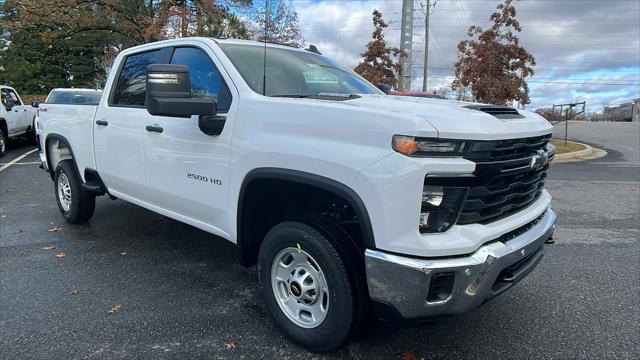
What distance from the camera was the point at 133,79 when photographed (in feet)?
15.1

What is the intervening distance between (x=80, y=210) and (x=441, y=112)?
4.77 meters

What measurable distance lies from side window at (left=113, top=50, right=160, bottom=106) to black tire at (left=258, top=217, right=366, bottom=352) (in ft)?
7.36

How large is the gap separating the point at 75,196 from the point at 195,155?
2.90 meters

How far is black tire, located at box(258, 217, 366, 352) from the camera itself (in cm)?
266

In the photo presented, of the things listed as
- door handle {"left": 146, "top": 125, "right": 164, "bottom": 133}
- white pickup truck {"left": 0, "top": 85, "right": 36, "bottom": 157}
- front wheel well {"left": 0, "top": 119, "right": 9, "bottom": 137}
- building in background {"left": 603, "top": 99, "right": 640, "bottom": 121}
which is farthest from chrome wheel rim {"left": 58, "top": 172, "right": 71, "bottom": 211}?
building in background {"left": 603, "top": 99, "right": 640, "bottom": 121}

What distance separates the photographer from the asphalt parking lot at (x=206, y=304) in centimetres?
305

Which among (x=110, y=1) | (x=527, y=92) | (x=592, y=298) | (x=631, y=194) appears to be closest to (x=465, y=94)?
(x=527, y=92)

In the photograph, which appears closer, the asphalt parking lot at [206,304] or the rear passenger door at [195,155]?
the asphalt parking lot at [206,304]

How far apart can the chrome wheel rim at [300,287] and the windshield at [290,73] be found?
1171 mm

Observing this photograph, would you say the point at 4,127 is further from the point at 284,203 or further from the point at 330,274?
the point at 330,274

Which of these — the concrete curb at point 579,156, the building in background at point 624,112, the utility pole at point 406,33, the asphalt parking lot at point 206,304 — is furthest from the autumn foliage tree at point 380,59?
the building in background at point 624,112

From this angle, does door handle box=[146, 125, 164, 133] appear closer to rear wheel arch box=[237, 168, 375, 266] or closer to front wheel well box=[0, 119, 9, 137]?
rear wheel arch box=[237, 168, 375, 266]

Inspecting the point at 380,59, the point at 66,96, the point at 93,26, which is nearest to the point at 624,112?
the point at 380,59

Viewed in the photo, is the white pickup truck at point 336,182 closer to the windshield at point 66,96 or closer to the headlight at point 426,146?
the headlight at point 426,146
